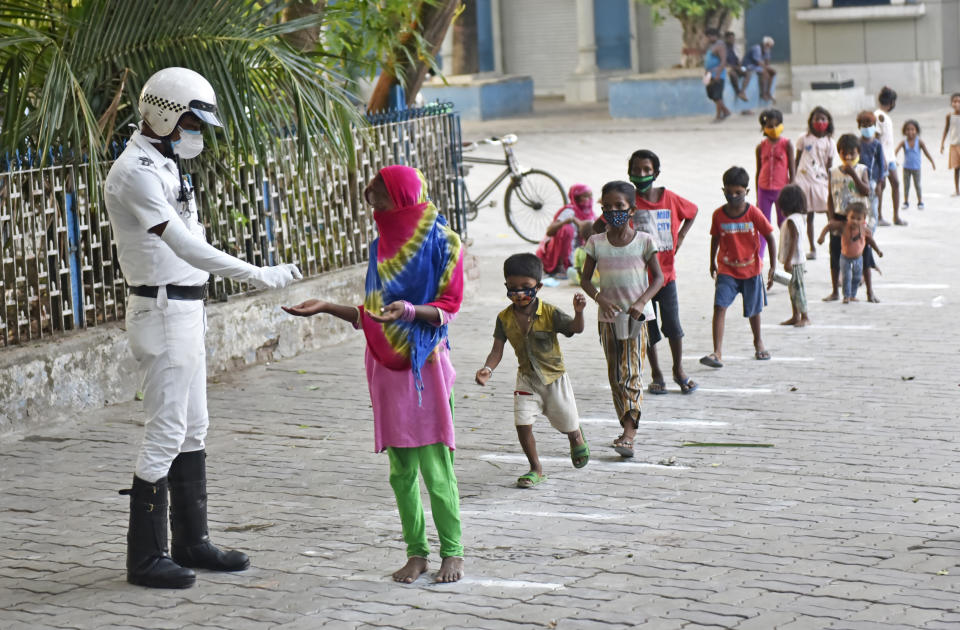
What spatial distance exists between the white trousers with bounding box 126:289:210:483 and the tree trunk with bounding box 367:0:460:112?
7.32 meters

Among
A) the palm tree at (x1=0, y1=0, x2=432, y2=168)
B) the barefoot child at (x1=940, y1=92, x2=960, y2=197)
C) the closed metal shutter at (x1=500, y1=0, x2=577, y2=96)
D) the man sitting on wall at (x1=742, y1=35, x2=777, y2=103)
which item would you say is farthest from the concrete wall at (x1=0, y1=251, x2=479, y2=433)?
the closed metal shutter at (x1=500, y1=0, x2=577, y2=96)

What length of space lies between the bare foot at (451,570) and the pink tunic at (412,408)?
454mm

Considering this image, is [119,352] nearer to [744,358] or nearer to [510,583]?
[744,358]

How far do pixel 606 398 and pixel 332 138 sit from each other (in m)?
2.44

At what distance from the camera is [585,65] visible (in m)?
36.8

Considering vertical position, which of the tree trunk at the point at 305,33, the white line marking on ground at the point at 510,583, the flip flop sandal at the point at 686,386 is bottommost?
the white line marking on ground at the point at 510,583

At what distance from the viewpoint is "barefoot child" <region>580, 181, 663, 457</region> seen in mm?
7480

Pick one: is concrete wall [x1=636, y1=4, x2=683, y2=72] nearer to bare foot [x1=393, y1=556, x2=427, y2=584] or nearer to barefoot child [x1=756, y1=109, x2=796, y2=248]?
barefoot child [x1=756, y1=109, x2=796, y2=248]

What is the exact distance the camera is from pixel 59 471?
7.53 metres

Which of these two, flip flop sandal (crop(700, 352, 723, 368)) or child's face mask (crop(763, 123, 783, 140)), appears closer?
flip flop sandal (crop(700, 352, 723, 368))

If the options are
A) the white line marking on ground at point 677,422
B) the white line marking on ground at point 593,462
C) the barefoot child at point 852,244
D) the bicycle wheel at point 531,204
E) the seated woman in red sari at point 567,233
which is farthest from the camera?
the bicycle wheel at point 531,204

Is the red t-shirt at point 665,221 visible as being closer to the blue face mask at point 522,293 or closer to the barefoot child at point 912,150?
the blue face mask at point 522,293

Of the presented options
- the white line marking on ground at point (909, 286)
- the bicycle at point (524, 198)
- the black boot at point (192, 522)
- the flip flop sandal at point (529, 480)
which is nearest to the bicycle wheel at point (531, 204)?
the bicycle at point (524, 198)

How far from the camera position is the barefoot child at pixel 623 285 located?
748cm
